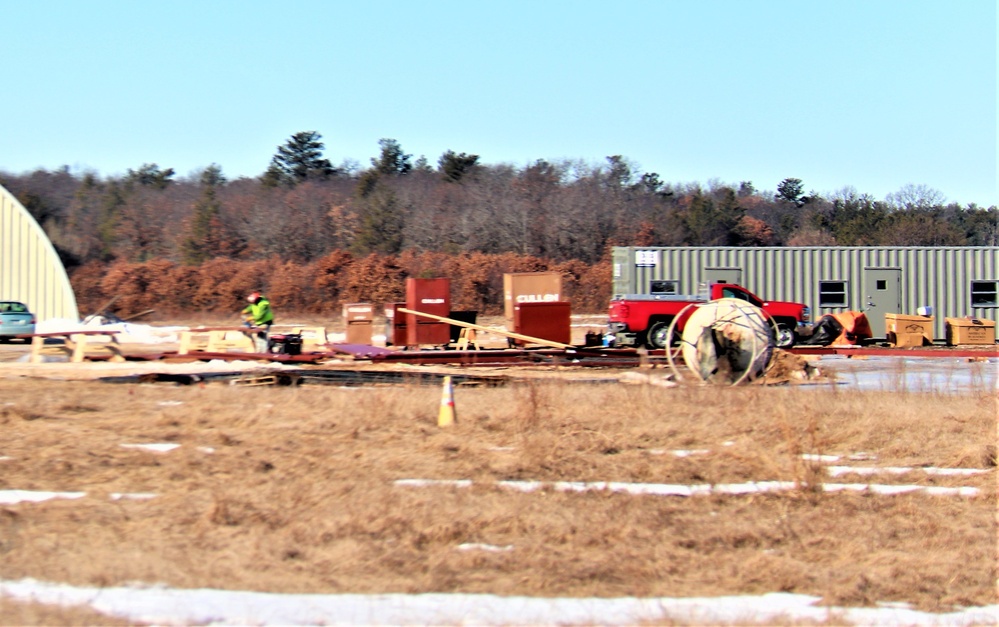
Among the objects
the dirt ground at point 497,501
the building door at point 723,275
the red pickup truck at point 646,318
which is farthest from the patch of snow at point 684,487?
the building door at point 723,275

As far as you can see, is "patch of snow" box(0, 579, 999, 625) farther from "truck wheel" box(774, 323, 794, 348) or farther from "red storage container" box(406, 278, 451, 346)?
"truck wheel" box(774, 323, 794, 348)

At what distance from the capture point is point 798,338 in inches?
997

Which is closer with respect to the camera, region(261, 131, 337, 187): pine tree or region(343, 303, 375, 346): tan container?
region(343, 303, 375, 346): tan container

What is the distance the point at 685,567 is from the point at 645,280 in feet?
79.3

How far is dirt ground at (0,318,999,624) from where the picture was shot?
19.2 feet

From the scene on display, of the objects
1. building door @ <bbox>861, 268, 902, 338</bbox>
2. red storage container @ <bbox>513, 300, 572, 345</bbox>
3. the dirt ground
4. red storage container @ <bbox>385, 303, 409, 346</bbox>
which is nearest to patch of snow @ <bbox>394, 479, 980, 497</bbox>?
the dirt ground

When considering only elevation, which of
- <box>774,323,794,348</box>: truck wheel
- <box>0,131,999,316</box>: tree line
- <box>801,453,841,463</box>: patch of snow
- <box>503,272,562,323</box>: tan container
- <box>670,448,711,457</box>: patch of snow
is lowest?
<box>801,453,841,463</box>: patch of snow

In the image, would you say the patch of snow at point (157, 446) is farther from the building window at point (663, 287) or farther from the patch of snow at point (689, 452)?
the building window at point (663, 287)

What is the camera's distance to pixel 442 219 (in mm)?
55031

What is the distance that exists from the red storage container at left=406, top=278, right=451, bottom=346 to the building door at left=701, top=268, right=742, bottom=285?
1055 centimetres

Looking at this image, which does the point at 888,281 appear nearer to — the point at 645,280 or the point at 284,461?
the point at 645,280

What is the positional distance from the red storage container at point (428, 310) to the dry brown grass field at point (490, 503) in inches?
414

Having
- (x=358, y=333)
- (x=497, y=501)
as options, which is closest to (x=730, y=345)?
(x=497, y=501)

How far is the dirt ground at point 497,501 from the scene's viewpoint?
586 cm
